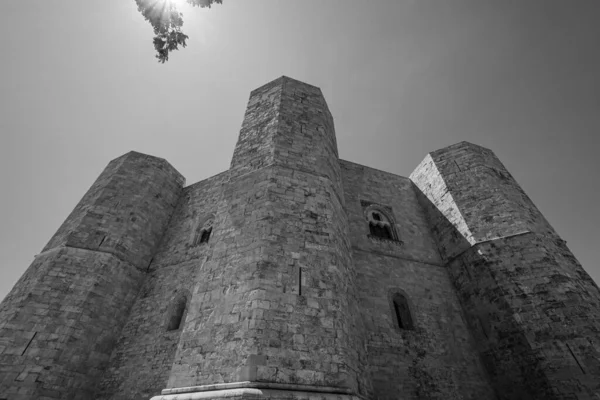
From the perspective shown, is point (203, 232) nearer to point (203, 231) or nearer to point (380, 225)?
point (203, 231)

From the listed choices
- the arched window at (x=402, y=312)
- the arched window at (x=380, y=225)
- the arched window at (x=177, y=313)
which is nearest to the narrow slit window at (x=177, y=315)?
the arched window at (x=177, y=313)

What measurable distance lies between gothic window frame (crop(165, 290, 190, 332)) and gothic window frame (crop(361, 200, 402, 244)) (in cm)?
647

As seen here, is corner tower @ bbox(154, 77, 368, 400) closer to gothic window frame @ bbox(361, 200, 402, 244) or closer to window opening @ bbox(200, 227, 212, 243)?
gothic window frame @ bbox(361, 200, 402, 244)

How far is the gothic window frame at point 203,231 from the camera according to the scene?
35.7ft

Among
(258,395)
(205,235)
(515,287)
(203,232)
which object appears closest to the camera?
(258,395)

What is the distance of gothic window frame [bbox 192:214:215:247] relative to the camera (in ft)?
35.7

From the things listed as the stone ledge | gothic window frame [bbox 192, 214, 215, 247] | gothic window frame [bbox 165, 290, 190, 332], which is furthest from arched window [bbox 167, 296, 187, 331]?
the stone ledge

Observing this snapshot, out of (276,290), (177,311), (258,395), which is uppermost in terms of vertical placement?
(177,311)

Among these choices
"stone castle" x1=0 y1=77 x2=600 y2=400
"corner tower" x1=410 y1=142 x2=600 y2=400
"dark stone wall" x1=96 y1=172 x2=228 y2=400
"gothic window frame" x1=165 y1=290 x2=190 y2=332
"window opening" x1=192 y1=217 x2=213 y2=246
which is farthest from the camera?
"window opening" x1=192 y1=217 x2=213 y2=246

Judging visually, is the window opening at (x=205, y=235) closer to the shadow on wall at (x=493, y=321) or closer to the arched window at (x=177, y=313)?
the arched window at (x=177, y=313)

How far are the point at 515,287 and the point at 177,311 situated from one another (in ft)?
32.5

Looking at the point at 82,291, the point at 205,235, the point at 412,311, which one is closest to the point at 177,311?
the point at 82,291

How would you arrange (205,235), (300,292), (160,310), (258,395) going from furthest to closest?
(205,235) < (160,310) < (300,292) < (258,395)

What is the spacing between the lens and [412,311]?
8711 mm
